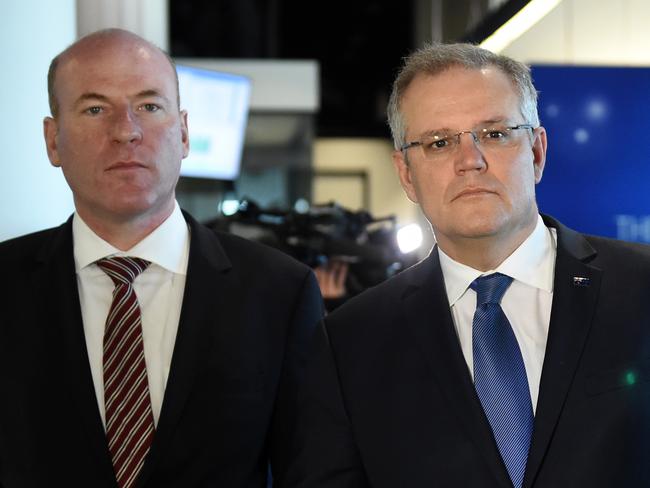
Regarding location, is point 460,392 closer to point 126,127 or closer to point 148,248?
point 148,248

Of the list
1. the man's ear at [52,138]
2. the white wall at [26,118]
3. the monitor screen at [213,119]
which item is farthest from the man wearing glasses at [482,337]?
the monitor screen at [213,119]

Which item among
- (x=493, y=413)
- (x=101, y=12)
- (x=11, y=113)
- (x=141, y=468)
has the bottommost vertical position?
(x=141, y=468)

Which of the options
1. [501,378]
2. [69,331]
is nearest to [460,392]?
[501,378]

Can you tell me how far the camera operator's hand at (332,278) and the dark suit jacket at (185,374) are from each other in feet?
5.32

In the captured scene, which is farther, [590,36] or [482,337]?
[590,36]

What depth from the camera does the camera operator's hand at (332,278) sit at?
3695 mm

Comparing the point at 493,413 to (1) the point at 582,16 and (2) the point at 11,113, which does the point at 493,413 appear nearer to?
(1) the point at 582,16

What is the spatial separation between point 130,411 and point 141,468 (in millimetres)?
113

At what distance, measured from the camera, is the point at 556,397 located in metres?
1.56

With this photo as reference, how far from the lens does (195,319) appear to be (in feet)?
6.28

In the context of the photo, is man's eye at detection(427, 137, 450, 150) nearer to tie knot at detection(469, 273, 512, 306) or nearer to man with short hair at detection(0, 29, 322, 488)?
tie knot at detection(469, 273, 512, 306)

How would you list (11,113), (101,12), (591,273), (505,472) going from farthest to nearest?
(101,12), (11,113), (591,273), (505,472)

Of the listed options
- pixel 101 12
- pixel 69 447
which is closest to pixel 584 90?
pixel 69 447

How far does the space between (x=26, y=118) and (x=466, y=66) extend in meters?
1.37
